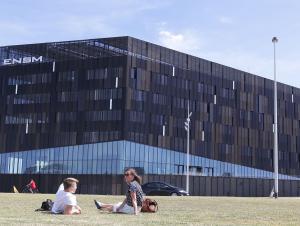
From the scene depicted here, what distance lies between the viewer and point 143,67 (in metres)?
78.8

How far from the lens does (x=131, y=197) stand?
16.6 m

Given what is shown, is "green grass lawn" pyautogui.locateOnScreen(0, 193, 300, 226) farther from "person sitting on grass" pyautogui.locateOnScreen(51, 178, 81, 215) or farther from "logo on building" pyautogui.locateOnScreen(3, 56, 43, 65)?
"logo on building" pyautogui.locateOnScreen(3, 56, 43, 65)

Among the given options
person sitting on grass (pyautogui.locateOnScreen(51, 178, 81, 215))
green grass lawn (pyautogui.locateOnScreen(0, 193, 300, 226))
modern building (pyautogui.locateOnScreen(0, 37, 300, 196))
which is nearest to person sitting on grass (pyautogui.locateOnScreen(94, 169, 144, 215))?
green grass lawn (pyautogui.locateOnScreen(0, 193, 300, 226))

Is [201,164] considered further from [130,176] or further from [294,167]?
[130,176]

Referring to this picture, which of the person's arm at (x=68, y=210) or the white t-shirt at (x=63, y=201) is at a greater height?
the white t-shirt at (x=63, y=201)

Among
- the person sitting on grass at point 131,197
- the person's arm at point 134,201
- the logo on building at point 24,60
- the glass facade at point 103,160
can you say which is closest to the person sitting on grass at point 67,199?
the person sitting on grass at point 131,197

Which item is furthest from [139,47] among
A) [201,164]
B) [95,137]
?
[201,164]

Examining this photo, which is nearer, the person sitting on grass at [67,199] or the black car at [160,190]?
the person sitting on grass at [67,199]

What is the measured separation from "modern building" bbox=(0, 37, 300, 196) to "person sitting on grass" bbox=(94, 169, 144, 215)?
57.1 meters

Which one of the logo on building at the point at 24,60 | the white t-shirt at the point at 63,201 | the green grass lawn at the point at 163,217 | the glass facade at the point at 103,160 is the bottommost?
the green grass lawn at the point at 163,217

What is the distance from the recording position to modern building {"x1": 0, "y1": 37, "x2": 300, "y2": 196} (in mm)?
77000

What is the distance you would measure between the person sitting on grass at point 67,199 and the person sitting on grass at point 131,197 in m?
1.36

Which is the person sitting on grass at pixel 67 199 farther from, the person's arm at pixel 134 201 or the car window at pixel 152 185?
the car window at pixel 152 185

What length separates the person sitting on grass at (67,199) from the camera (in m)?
15.8
